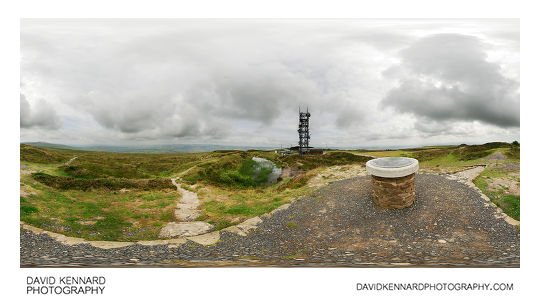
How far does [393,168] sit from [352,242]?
4.17 m

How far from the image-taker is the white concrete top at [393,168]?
9.16 meters

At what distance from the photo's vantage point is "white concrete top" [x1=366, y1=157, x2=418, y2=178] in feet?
30.1

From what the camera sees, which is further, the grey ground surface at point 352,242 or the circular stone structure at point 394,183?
the circular stone structure at point 394,183

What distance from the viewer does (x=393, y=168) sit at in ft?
30.3

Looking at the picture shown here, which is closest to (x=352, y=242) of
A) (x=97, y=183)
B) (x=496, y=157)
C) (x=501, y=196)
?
(x=501, y=196)

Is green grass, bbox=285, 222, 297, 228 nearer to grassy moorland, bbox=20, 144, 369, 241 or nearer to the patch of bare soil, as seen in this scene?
grassy moorland, bbox=20, 144, 369, 241

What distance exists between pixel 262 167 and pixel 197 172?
9.98 metres

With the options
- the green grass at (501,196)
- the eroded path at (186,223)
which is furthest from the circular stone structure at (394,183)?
the eroded path at (186,223)

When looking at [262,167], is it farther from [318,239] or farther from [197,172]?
[318,239]

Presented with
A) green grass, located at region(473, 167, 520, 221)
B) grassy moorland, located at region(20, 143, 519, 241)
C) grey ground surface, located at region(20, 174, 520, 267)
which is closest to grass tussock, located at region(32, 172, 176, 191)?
grassy moorland, located at region(20, 143, 519, 241)

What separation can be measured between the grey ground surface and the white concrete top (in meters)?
1.93

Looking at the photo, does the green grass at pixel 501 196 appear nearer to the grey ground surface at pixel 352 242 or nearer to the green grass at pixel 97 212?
the grey ground surface at pixel 352 242

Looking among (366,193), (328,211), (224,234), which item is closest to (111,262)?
(224,234)

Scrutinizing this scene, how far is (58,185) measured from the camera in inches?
560
